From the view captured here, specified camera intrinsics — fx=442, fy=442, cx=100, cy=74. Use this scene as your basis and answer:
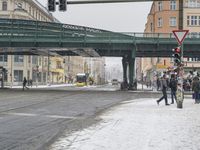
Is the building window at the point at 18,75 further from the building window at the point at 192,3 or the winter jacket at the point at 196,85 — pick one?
the winter jacket at the point at 196,85

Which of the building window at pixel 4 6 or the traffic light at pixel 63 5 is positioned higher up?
the building window at pixel 4 6

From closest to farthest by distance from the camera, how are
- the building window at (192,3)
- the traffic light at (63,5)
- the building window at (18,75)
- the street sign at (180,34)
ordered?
the traffic light at (63,5), the street sign at (180,34), the building window at (192,3), the building window at (18,75)

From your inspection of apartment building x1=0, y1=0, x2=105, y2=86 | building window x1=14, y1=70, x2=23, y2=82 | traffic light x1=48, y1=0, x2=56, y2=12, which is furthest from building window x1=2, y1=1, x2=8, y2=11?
traffic light x1=48, y1=0, x2=56, y2=12

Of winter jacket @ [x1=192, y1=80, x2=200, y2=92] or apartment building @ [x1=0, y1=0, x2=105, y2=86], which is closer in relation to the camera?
winter jacket @ [x1=192, y1=80, x2=200, y2=92]

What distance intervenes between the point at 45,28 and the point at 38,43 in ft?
11.2

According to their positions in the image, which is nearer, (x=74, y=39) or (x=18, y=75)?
(x=74, y=39)

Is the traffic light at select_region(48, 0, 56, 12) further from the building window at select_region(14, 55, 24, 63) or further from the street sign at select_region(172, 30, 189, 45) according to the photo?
the building window at select_region(14, 55, 24, 63)

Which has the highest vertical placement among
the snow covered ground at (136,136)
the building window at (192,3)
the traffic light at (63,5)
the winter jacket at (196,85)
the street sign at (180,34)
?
the building window at (192,3)

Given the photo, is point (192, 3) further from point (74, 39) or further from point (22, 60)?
point (74, 39)

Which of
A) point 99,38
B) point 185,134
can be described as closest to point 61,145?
point 185,134

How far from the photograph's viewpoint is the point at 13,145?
11.0 meters

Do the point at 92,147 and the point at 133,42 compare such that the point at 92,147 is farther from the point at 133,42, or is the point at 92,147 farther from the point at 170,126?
the point at 133,42

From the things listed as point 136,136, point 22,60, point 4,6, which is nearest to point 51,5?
point 136,136

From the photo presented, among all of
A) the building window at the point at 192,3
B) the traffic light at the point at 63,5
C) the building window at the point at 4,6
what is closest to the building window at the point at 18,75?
the building window at the point at 4,6
